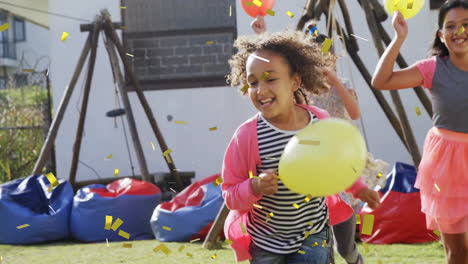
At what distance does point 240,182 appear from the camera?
2.42 m

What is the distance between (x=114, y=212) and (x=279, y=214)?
306 cm

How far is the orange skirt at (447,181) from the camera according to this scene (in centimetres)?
278

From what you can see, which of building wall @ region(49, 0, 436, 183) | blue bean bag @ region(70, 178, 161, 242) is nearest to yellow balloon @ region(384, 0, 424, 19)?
blue bean bag @ region(70, 178, 161, 242)

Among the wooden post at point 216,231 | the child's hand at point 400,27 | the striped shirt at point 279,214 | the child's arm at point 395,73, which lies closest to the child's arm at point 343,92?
the child's arm at point 395,73

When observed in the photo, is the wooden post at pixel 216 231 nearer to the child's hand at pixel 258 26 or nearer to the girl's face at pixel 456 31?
the child's hand at pixel 258 26

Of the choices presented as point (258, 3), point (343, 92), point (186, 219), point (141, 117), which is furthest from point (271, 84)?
point (141, 117)

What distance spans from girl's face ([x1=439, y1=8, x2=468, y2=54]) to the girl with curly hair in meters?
0.64

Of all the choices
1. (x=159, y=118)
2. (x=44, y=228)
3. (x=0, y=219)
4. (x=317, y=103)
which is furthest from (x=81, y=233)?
(x=317, y=103)

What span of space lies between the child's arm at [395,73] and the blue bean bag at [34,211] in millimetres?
3268

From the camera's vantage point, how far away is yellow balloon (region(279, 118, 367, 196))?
82.1 inches

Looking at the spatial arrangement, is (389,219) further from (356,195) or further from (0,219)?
(0,219)

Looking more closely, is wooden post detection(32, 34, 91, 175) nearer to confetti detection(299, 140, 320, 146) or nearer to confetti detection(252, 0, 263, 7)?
confetti detection(252, 0, 263, 7)

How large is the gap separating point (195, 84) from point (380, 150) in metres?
1.93

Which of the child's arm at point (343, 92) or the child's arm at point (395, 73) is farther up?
the child's arm at point (395, 73)
